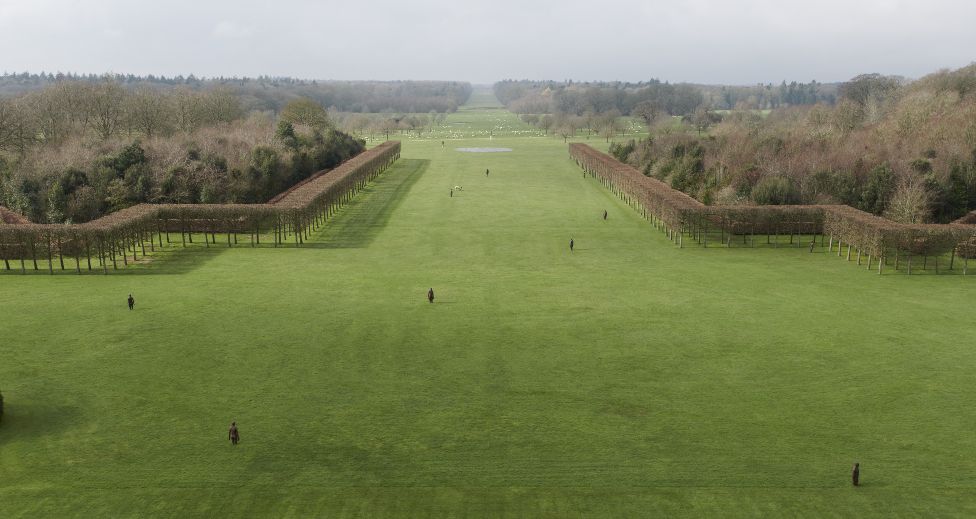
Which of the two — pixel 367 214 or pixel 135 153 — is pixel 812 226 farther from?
pixel 135 153

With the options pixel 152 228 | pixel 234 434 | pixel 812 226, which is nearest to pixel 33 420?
pixel 234 434

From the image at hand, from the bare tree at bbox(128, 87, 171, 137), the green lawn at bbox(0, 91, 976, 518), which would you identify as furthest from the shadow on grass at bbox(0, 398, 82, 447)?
the bare tree at bbox(128, 87, 171, 137)

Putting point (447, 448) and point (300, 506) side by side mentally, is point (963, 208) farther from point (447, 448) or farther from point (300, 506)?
point (300, 506)

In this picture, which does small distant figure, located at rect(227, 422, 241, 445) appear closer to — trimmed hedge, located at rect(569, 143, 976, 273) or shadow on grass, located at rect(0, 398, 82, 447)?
shadow on grass, located at rect(0, 398, 82, 447)

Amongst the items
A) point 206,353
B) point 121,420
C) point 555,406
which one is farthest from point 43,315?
point 555,406

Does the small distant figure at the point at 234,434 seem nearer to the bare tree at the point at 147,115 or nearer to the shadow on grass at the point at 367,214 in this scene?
the shadow on grass at the point at 367,214
